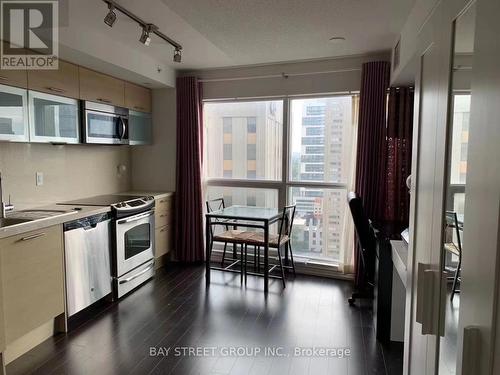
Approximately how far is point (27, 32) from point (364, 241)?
3175 mm

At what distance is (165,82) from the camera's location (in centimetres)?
412

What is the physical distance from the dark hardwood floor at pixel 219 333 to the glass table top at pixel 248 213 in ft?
2.52

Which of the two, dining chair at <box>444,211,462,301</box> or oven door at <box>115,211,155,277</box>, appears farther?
oven door at <box>115,211,155,277</box>

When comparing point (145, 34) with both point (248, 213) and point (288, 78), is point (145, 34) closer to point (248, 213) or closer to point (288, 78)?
point (288, 78)

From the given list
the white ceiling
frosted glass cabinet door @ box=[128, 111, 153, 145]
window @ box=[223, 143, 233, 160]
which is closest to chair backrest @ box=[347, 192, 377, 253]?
the white ceiling

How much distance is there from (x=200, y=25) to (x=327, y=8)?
95 cm

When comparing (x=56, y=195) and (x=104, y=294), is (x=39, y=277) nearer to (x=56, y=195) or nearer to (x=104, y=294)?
(x=104, y=294)

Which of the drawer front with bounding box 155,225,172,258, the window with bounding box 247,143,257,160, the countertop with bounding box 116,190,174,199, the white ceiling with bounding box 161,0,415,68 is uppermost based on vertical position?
the white ceiling with bounding box 161,0,415,68

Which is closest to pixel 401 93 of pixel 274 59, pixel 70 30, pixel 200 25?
pixel 274 59

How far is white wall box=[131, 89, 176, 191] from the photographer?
4.46m

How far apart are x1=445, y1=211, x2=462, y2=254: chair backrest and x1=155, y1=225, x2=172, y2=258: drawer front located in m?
3.58

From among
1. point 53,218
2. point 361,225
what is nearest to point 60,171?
point 53,218

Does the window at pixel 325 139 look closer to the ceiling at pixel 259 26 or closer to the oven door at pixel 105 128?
the ceiling at pixel 259 26

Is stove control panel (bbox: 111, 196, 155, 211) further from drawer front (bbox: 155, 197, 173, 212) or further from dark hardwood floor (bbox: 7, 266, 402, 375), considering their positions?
dark hardwood floor (bbox: 7, 266, 402, 375)
